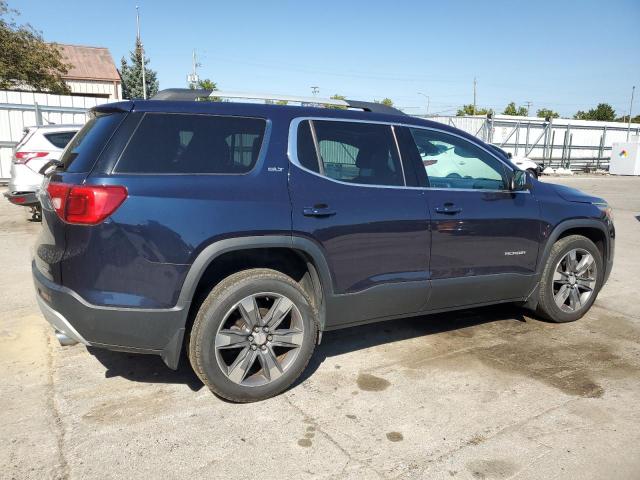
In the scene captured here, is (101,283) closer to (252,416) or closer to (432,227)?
(252,416)

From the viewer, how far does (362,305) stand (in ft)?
11.8

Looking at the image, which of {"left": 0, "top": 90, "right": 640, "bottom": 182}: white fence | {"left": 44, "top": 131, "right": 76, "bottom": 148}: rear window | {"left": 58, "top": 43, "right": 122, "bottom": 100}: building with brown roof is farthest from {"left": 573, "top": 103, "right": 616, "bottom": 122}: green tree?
{"left": 44, "top": 131, "right": 76, "bottom": 148}: rear window

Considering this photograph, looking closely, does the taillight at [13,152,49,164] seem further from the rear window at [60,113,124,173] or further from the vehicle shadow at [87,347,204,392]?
the rear window at [60,113,124,173]

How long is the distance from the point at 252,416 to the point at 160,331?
0.76 metres

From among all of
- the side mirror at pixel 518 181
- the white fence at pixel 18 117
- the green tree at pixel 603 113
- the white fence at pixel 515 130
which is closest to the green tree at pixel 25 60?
the white fence at pixel 515 130

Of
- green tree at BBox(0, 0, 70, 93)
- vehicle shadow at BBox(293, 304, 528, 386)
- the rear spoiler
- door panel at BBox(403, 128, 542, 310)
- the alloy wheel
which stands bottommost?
vehicle shadow at BBox(293, 304, 528, 386)

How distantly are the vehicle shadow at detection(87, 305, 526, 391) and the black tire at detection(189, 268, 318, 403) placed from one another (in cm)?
29

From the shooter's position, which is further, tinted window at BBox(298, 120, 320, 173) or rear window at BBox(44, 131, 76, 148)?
rear window at BBox(44, 131, 76, 148)

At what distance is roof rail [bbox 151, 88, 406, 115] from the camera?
3.36m

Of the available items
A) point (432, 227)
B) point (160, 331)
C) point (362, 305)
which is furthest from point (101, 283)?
point (432, 227)

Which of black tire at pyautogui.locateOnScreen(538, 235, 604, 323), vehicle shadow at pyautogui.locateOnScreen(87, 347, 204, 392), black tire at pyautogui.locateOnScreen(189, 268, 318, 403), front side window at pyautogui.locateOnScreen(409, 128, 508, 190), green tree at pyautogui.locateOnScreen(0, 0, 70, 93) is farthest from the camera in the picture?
green tree at pyautogui.locateOnScreen(0, 0, 70, 93)

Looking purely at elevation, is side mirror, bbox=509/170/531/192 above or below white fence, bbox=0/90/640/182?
below

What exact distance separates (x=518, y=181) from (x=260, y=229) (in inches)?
91.6

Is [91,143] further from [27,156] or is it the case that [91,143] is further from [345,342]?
[27,156]
